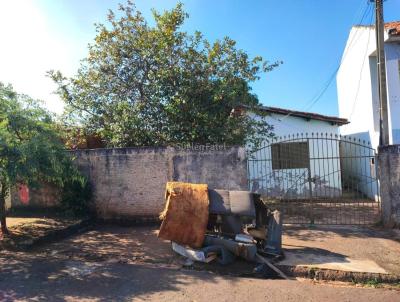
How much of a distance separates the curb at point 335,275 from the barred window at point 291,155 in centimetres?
807

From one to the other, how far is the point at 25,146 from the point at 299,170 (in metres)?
9.61

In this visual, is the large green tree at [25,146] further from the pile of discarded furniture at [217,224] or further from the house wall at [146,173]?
the pile of discarded furniture at [217,224]

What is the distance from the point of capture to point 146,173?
31.6 feet

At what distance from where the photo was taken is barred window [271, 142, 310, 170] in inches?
→ 540

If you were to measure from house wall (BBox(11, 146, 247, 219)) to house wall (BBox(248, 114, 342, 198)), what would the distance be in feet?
12.0

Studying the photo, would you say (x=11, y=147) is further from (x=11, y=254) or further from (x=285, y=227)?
(x=285, y=227)

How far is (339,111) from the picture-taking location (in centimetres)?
1842

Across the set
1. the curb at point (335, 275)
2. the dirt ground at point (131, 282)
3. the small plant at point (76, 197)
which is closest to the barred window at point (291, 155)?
the small plant at point (76, 197)

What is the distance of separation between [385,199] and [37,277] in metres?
7.30

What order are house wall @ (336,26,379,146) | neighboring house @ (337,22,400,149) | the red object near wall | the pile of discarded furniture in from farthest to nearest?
house wall @ (336,26,379,146), neighboring house @ (337,22,400,149), the red object near wall, the pile of discarded furniture

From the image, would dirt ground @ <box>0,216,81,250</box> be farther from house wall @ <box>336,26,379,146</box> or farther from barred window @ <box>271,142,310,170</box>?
house wall @ <box>336,26,379,146</box>

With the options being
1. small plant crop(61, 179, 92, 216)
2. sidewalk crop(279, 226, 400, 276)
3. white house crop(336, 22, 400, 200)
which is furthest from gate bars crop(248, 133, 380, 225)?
small plant crop(61, 179, 92, 216)

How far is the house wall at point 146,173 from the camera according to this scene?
9102mm

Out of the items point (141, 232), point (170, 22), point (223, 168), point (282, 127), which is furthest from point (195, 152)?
point (282, 127)
